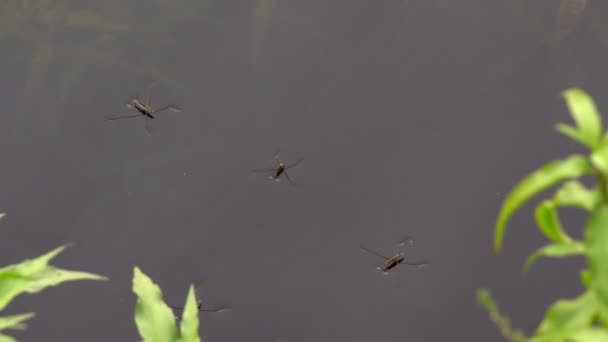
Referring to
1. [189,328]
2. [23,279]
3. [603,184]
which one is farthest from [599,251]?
[23,279]

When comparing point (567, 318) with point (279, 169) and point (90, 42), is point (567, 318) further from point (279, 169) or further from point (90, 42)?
point (90, 42)

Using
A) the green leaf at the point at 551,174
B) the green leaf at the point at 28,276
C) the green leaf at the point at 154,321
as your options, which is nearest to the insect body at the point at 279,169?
the green leaf at the point at 154,321

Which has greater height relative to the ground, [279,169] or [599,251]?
[279,169]

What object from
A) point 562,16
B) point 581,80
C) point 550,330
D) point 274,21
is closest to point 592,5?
point 562,16

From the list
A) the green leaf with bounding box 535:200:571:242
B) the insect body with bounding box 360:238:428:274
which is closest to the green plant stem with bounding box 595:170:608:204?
the green leaf with bounding box 535:200:571:242

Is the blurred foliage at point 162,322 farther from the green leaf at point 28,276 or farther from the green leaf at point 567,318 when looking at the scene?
the green leaf at point 567,318

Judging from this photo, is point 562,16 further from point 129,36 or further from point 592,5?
point 129,36
